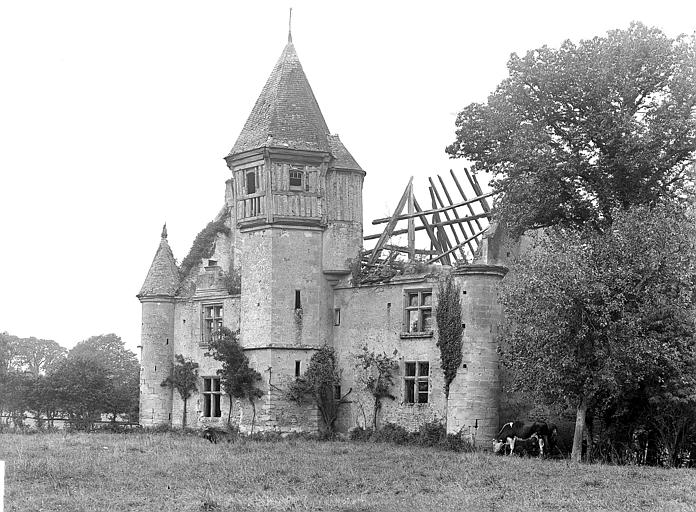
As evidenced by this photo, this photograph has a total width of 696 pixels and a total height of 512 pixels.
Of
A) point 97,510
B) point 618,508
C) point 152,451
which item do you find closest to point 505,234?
point 152,451

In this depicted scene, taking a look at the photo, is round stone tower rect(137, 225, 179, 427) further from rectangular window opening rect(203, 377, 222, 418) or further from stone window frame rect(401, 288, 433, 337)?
stone window frame rect(401, 288, 433, 337)

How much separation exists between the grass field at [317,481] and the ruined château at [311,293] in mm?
4638

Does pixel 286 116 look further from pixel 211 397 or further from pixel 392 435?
pixel 392 435

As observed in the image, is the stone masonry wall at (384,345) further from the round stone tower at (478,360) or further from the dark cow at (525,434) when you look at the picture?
the dark cow at (525,434)

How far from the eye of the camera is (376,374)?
34625 millimetres

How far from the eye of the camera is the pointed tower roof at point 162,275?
41.1 metres

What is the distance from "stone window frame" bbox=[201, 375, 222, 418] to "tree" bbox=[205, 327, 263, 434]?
77.9 inches

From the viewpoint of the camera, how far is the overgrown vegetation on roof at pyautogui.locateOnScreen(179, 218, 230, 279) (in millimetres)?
40656

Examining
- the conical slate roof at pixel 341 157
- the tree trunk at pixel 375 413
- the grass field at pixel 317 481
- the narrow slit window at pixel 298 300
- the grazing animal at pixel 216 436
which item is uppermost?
the conical slate roof at pixel 341 157

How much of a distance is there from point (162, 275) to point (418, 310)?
42.1 ft

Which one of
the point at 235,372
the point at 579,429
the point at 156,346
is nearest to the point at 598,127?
the point at 579,429

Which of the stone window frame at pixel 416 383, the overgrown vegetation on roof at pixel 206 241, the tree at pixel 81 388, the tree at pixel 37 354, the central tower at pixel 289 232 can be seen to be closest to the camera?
the stone window frame at pixel 416 383

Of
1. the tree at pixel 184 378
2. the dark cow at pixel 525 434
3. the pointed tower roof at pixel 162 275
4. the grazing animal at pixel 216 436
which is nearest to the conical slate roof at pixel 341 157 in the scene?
the pointed tower roof at pixel 162 275

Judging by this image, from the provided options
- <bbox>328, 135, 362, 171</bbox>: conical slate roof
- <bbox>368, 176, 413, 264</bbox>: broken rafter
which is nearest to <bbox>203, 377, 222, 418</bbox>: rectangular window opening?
<bbox>368, 176, 413, 264</bbox>: broken rafter
